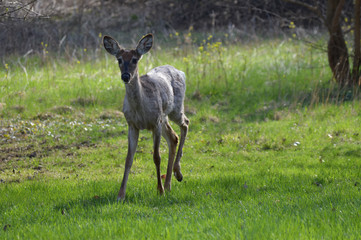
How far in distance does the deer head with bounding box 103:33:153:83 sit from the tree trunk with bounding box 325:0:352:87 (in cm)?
810

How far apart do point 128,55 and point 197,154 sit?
11.6ft

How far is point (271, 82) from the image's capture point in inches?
595

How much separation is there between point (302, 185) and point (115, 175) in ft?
10.1

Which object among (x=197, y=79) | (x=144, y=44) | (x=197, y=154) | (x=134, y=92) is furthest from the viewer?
(x=197, y=79)

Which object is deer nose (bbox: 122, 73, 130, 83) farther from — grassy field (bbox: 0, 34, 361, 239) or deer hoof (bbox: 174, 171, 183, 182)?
deer hoof (bbox: 174, 171, 183, 182)

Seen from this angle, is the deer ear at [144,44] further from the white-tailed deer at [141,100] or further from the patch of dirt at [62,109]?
the patch of dirt at [62,109]

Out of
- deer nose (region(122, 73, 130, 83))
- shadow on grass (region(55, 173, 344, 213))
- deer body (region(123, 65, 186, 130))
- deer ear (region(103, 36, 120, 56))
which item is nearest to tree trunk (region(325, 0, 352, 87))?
shadow on grass (region(55, 173, 344, 213))

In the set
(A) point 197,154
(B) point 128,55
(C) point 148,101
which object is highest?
(B) point 128,55

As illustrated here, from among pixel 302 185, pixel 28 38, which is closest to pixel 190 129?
pixel 302 185

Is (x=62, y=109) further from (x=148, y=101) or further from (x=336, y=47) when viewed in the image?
(x=336, y=47)

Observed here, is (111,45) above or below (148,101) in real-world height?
above


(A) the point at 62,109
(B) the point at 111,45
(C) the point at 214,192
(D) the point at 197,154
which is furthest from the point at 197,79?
(C) the point at 214,192

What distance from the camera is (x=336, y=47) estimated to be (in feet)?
46.0

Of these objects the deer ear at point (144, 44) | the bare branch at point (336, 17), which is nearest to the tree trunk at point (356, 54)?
the bare branch at point (336, 17)
